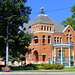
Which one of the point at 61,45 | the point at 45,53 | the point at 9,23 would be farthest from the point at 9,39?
the point at 45,53

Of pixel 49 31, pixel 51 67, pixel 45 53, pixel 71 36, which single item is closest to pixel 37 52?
pixel 45 53

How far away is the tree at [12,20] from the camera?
25.3 metres

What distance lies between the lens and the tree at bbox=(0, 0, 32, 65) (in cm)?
2533

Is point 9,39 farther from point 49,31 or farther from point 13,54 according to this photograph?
point 49,31

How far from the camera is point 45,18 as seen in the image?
48406mm

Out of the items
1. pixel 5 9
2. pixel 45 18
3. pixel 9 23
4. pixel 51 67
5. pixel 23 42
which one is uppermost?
pixel 45 18

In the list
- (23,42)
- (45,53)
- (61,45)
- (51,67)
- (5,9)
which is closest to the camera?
(5,9)

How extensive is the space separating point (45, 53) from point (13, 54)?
19920mm

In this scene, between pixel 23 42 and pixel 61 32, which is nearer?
pixel 23 42

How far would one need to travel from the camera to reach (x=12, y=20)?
26.3 meters

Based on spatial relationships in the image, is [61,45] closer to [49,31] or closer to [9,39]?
[49,31]

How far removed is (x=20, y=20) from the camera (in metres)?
27.1

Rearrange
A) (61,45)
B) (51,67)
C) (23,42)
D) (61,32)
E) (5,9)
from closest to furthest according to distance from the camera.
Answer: (5,9), (23,42), (51,67), (61,45), (61,32)

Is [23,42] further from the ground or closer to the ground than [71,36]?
closer to the ground
